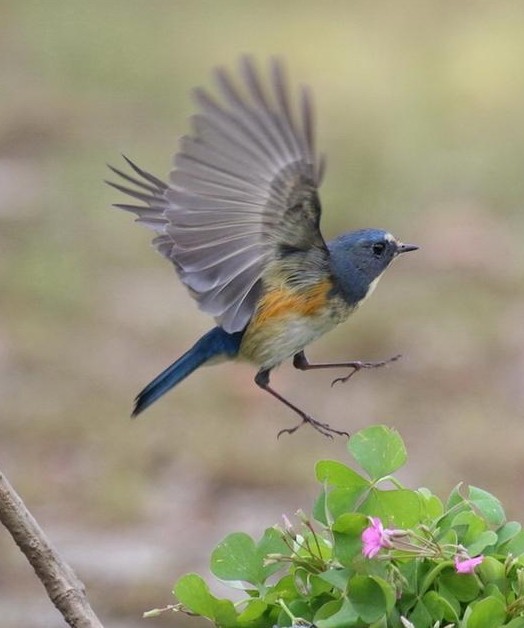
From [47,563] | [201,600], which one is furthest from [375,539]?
[47,563]

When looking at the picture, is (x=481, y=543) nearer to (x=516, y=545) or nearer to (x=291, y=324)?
(x=516, y=545)

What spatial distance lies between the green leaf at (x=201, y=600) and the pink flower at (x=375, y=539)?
0.76 ft

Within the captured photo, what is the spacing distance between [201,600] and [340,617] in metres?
0.21

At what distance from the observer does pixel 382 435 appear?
6.72 feet

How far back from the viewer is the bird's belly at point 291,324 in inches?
129

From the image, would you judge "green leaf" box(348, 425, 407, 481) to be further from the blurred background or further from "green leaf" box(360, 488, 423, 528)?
the blurred background

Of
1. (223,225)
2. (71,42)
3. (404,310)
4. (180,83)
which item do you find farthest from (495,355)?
(71,42)

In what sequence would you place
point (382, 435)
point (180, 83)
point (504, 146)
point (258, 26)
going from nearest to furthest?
point (382, 435)
point (504, 146)
point (180, 83)
point (258, 26)

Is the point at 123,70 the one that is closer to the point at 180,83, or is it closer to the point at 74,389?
the point at 180,83

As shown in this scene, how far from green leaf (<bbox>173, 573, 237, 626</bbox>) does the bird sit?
942 mm

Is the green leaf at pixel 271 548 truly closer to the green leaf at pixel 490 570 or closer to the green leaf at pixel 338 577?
the green leaf at pixel 338 577

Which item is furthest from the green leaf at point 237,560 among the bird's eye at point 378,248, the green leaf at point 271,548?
the bird's eye at point 378,248

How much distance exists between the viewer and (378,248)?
337cm

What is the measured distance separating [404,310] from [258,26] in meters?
5.65
